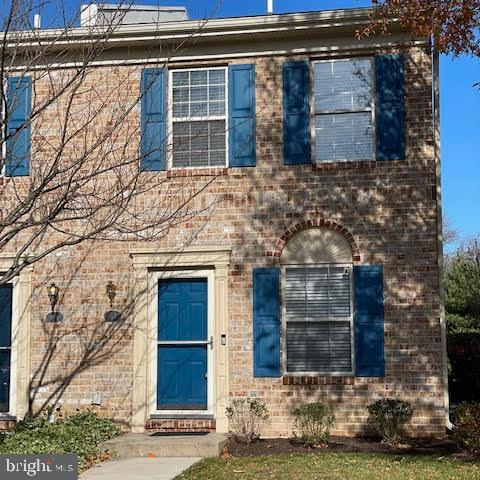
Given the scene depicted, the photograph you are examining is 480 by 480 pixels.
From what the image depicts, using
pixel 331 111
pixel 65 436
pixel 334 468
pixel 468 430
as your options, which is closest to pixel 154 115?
pixel 331 111

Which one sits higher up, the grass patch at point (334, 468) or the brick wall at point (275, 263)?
the brick wall at point (275, 263)

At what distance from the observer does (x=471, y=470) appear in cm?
810

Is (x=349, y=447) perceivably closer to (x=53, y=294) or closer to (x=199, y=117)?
(x=53, y=294)

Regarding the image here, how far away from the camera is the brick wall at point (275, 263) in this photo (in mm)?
10633

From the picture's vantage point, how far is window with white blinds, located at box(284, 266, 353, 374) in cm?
1081

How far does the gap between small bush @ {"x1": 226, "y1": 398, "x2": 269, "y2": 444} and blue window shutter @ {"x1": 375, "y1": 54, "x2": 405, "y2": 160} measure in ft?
13.2

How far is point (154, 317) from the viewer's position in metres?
11.3

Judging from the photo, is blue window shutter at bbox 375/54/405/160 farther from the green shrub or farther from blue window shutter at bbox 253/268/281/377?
the green shrub

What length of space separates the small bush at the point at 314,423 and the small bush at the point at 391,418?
24.9 inches

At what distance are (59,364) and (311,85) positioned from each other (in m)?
5.69

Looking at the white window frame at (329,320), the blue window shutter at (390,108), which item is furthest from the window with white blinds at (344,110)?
the white window frame at (329,320)

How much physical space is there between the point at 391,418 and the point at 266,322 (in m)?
2.22

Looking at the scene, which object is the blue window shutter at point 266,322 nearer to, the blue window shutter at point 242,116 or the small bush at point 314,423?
the small bush at point 314,423

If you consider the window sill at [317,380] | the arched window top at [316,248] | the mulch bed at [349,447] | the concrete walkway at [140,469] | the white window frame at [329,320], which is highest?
the arched window top at [316,248]
